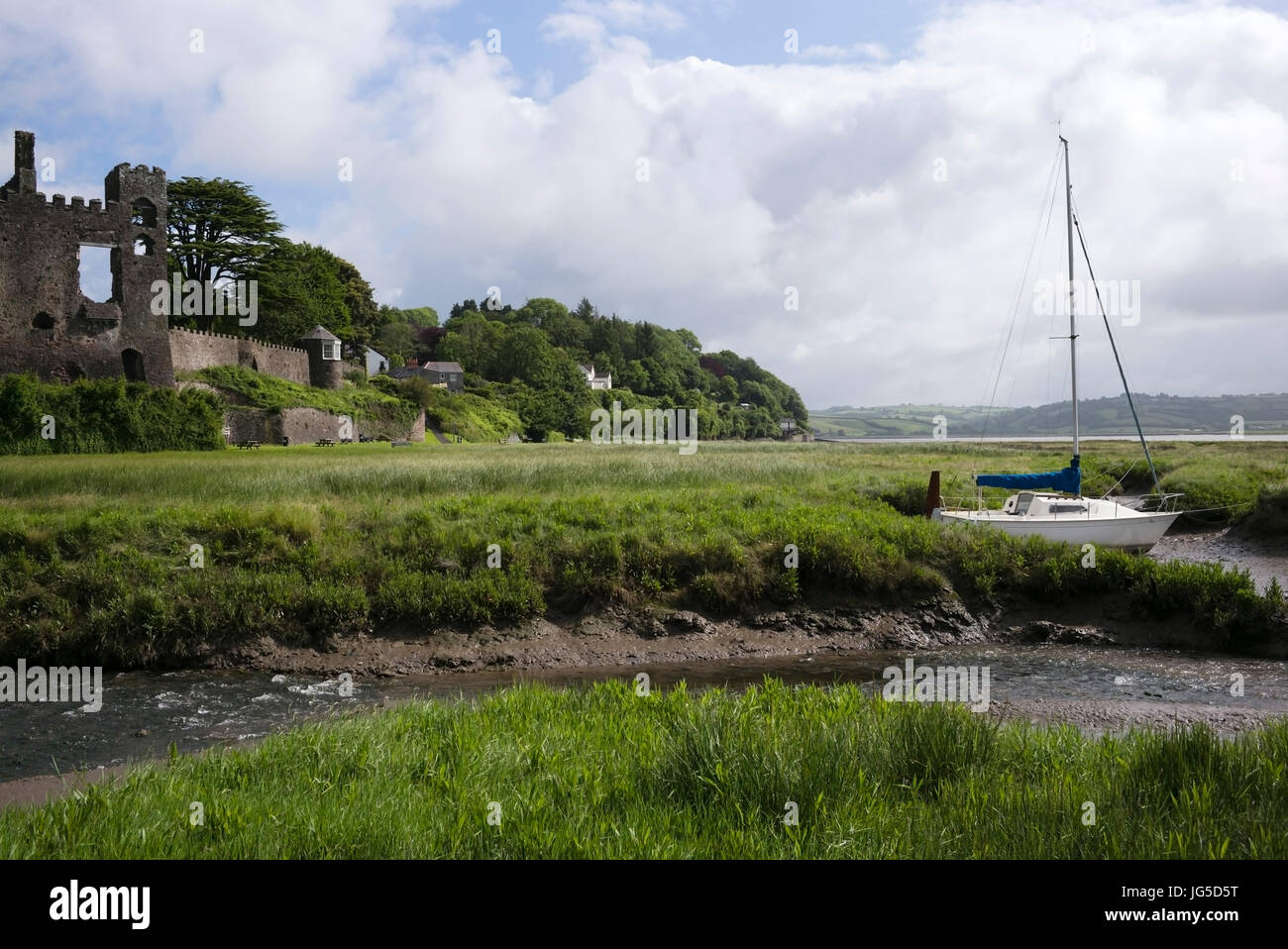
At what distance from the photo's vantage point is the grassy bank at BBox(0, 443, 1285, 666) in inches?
609

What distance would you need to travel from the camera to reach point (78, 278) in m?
57.6

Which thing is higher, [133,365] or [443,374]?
[443,374]

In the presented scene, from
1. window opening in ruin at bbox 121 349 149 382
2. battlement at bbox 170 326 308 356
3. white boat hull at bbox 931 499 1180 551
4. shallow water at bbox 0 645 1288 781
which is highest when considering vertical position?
battlement at bbox 170 326 308 356

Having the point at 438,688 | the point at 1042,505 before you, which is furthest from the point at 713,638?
the point at 1042,505

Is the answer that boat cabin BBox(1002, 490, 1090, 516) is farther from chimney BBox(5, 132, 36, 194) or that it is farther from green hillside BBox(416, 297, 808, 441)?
green hillside BBox(416, 297, 808, 441)

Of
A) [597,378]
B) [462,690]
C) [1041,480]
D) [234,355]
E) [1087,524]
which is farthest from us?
[597,378]

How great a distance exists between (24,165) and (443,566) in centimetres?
5745

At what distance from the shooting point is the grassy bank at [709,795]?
5.62 metres

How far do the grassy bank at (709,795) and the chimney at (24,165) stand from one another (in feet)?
208

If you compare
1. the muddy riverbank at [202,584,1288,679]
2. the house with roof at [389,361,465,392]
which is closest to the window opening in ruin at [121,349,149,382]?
the muddy riverbank at [202,584,1288,679]

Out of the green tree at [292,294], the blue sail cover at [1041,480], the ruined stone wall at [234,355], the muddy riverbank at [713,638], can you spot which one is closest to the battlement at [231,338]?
the ruined stone wall at [234,355]

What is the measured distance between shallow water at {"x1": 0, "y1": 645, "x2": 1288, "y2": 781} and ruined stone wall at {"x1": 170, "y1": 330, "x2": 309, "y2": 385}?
57927 mm

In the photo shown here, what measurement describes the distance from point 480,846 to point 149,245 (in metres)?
66.4

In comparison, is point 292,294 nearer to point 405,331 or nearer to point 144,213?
point 144,213
